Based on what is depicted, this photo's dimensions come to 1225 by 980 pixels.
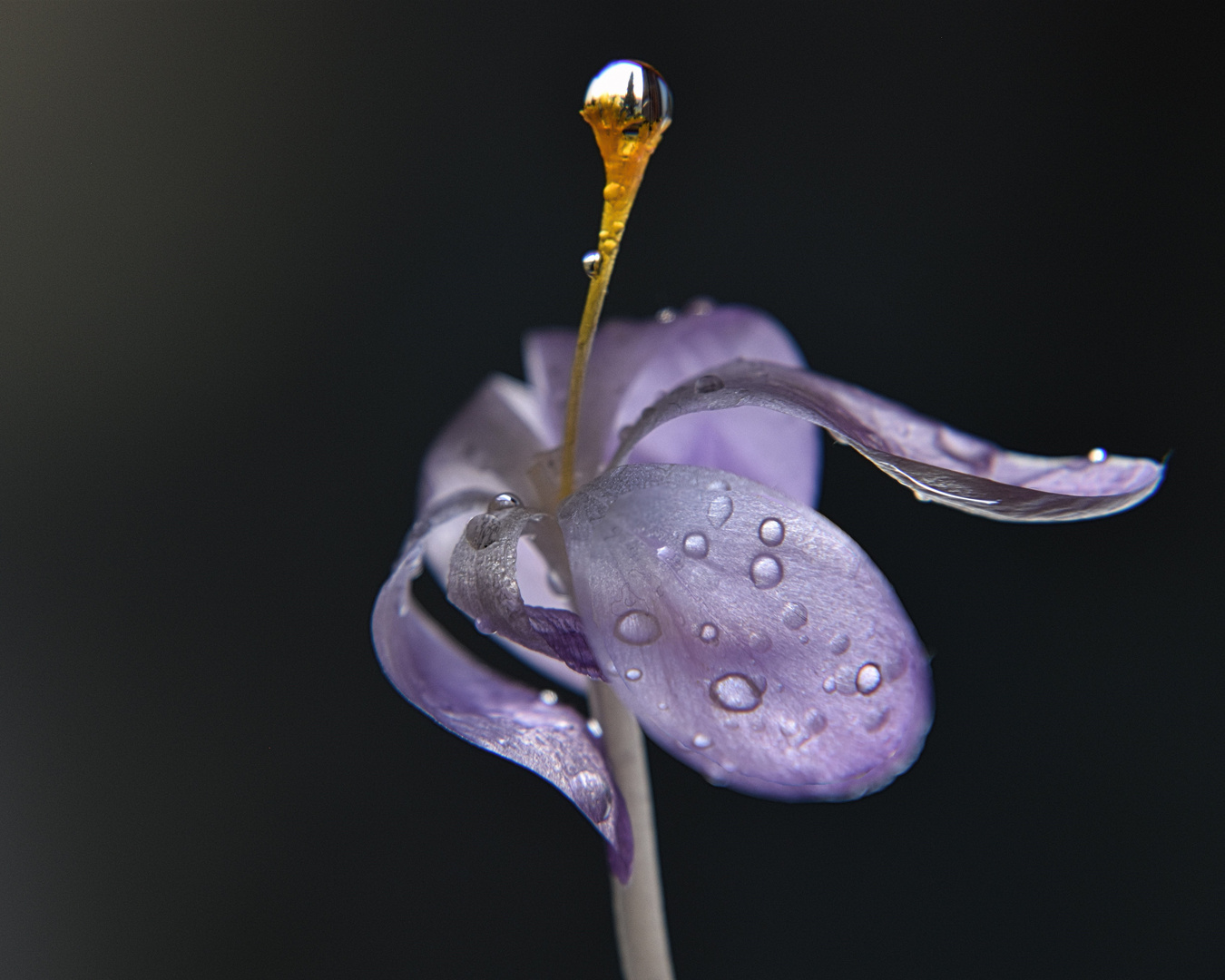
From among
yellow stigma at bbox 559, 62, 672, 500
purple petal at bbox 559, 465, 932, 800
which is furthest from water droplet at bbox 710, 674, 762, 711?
yellow stigma at bbox 559, 62, 672, 500

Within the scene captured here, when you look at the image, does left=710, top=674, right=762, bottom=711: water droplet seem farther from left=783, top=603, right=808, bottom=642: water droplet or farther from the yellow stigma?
the yellow stigma

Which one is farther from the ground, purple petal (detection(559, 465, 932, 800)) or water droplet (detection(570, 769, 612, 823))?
purple petal (detection(559, 465, 932, 800))

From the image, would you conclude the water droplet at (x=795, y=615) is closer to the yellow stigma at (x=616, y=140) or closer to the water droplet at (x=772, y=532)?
the water droplet at (x=772, y=532)

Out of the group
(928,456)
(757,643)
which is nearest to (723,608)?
(757,643)

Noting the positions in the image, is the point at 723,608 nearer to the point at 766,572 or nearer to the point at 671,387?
the point at 766,572

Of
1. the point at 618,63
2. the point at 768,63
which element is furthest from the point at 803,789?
the point at 768,63

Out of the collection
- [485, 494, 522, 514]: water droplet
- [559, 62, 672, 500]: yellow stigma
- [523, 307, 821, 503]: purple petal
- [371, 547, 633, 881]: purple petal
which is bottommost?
[371, 547, 633, 881]: purple petal
